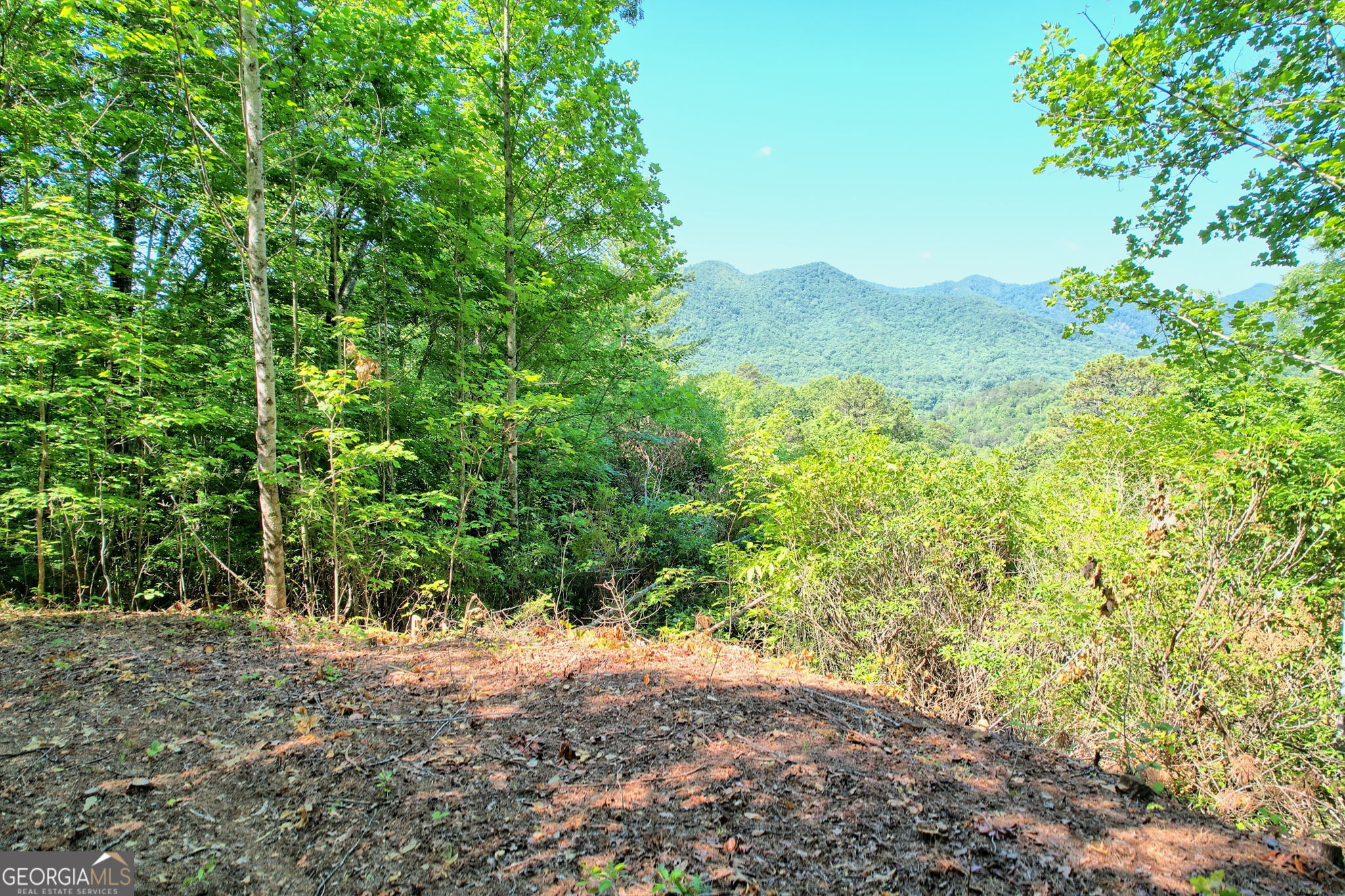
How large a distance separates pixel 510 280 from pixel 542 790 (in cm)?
674

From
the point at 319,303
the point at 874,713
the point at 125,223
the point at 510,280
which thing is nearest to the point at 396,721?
the point at 874,713

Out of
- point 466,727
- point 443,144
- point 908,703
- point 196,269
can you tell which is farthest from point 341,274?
point 908,703

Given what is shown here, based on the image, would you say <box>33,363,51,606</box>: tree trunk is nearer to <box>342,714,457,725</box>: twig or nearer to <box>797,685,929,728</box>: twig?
<box>342,714,457,725</box>: twig

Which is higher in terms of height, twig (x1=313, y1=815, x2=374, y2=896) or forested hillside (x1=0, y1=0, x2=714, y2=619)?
forested hillside (x1=0, y1=0, x2=714, y2=619)

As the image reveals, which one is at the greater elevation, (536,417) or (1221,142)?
(1221,142)

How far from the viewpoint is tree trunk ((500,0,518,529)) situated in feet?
23.2

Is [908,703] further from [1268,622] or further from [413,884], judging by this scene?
[413,884]

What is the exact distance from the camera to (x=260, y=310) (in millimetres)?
4488

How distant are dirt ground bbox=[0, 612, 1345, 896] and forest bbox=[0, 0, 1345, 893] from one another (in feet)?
0.95

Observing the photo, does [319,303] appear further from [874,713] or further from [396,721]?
[874,713]

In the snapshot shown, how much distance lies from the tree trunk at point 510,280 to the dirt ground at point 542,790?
371 centimetres

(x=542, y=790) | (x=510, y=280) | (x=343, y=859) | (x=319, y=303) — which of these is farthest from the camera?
(x=510, y=280)

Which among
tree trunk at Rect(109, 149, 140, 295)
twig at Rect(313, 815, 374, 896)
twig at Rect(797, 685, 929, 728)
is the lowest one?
twig at Rect(797, 685, 929, 728)

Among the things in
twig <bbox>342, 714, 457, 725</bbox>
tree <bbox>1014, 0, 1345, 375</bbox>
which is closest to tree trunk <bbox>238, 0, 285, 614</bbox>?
twig <bbox>342, 714, 457, 725</bbox>
